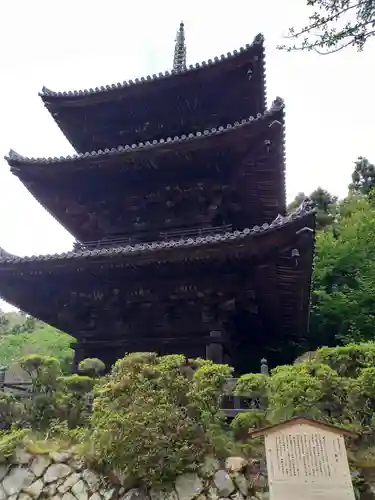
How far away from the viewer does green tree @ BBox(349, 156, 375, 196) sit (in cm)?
3238

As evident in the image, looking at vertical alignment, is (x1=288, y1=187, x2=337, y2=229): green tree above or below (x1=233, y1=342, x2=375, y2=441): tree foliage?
above

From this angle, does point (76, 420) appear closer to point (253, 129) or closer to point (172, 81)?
point (253, 129)

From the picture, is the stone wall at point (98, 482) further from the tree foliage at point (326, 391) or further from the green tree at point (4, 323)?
the green tree at point (4, 323)

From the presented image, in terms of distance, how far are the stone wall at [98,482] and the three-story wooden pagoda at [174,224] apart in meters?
3.17

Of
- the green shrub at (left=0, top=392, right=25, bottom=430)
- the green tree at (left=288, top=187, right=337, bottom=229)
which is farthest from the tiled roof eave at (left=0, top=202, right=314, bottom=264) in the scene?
the green tree at (left=288, top=187, right=337, bottom=229)

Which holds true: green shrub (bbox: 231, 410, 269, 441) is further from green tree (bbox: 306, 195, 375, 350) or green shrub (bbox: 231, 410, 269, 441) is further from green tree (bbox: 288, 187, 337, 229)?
green tree (bbox: 288, 187, 337, 229)

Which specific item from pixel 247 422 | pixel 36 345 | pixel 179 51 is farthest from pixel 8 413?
pixel 36 345

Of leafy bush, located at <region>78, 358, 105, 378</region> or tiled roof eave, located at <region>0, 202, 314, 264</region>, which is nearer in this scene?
leafy bush, located at <region>78, 358, 105, 378</region>

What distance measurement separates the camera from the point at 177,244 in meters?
8.08

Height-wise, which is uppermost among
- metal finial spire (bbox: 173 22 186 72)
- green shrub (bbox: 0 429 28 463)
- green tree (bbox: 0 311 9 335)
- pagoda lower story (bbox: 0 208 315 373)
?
metal finial spire (bbox: 173 22 186 72)

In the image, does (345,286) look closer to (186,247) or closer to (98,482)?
(186,247)

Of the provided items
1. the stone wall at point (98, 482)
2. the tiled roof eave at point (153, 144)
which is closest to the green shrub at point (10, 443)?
the stone wall at point (98, 482)

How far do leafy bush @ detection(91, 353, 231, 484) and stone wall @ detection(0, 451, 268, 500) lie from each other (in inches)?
7.5

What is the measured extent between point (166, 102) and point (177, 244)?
5.59 m
